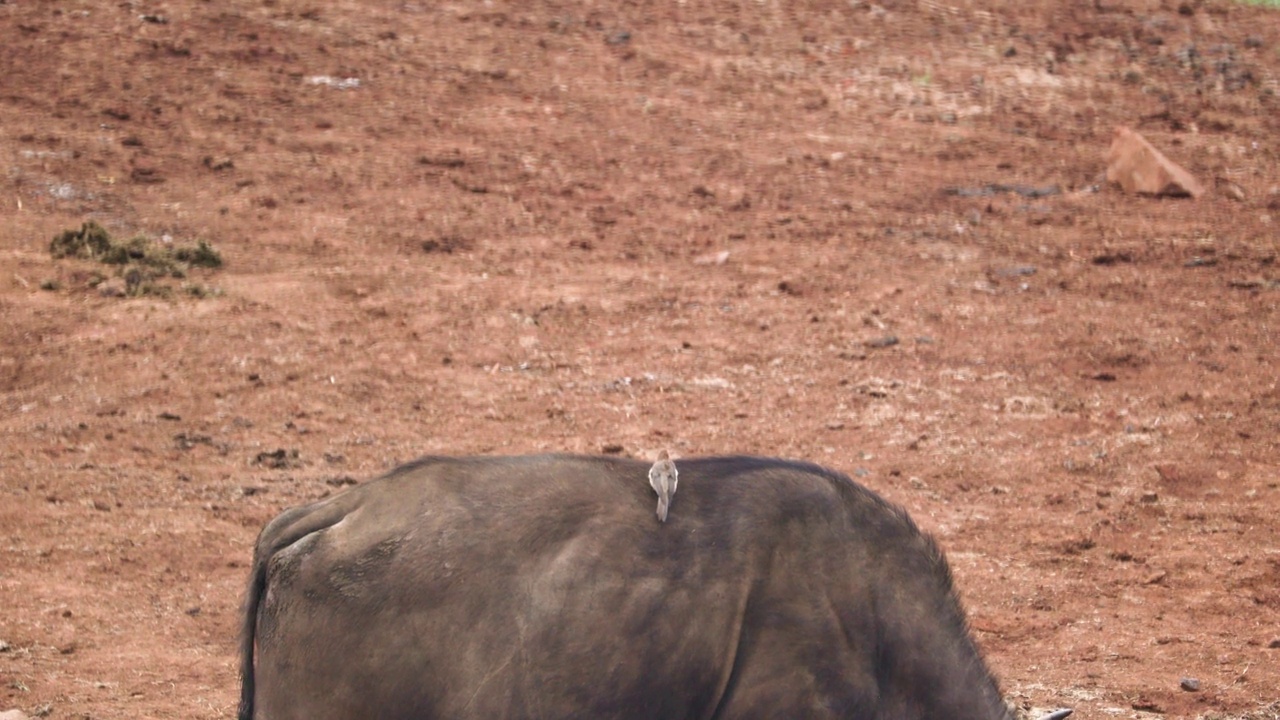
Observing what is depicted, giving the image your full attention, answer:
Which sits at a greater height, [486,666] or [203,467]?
[486,666]

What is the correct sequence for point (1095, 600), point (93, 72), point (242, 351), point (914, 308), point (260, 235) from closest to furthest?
point (1095, 600) → point (242, 351) → point (914, 308) → point (260, 235) → point (93, 72)

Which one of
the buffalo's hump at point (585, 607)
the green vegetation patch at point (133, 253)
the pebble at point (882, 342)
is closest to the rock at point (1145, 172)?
the pebble at point (882, 342)

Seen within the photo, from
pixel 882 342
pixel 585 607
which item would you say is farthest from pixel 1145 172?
pixel 585 607

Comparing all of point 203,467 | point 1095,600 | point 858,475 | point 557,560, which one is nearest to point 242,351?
point 203,467

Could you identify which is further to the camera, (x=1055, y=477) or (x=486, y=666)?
(x=1055, y=477)

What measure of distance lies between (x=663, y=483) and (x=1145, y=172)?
11.2m

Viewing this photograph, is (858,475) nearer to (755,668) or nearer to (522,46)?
(755,668)

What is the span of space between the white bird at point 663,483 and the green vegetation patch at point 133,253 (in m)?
8.13

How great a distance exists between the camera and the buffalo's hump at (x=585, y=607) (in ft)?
13.4

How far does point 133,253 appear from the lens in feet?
38.6

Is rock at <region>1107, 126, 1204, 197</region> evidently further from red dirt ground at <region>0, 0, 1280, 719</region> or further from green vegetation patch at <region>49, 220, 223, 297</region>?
green vegetation patch at <region>49, 220, 223, 297</region>

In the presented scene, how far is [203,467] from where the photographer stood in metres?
8.87

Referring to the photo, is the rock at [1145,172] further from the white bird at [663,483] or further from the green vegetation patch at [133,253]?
the white bird at [663,483]

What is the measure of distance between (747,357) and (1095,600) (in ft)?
12.5
